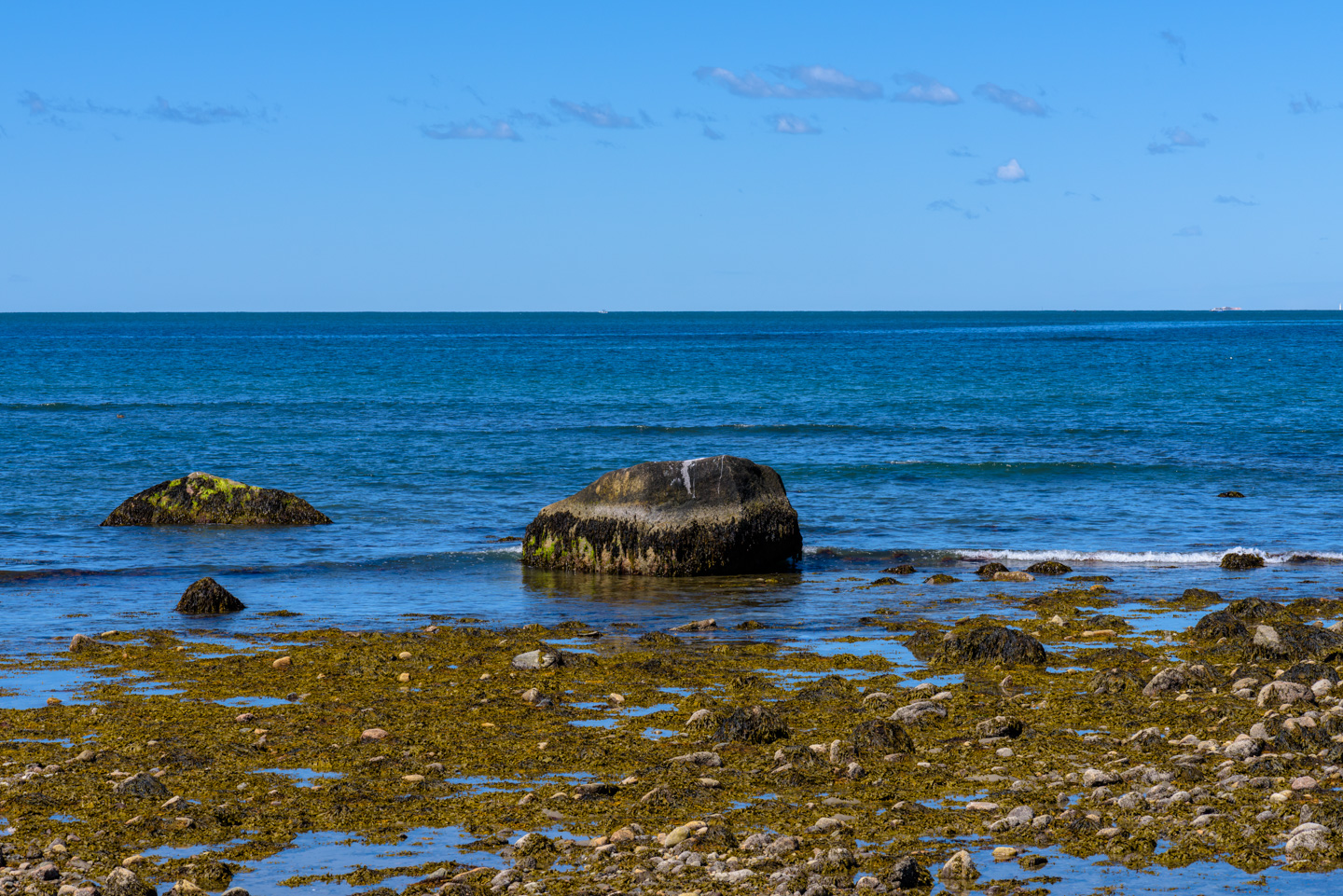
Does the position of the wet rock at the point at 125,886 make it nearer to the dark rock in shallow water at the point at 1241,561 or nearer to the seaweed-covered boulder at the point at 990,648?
the seaweed-covered boulder at the point at 990,648

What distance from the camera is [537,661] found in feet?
43.2

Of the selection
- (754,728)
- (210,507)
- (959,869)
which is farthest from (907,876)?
(210,507)

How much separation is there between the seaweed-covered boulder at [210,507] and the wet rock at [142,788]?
16158mm

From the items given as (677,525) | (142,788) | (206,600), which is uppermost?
(677,525)

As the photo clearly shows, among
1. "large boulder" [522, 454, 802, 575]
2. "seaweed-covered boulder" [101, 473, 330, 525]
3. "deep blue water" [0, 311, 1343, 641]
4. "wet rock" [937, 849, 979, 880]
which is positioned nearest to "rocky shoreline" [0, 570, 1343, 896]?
"wet rock" [937, 849, 979, 880]

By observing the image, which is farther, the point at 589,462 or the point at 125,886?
the point at 589,462

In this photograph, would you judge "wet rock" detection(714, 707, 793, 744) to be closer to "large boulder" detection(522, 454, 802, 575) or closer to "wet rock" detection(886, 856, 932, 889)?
"wet rock" detection(886, 856, 932, 889)

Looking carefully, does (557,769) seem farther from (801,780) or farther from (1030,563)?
(1030,563)

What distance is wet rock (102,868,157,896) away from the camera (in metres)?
7.08

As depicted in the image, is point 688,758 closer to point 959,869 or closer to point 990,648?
point 959,869

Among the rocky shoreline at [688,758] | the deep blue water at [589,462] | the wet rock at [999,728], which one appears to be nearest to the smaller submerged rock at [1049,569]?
the deep blue water at [589,462]

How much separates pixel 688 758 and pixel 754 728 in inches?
32.4

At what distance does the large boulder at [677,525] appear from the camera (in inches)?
771

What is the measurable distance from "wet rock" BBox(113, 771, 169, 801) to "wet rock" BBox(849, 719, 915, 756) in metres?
4.95
